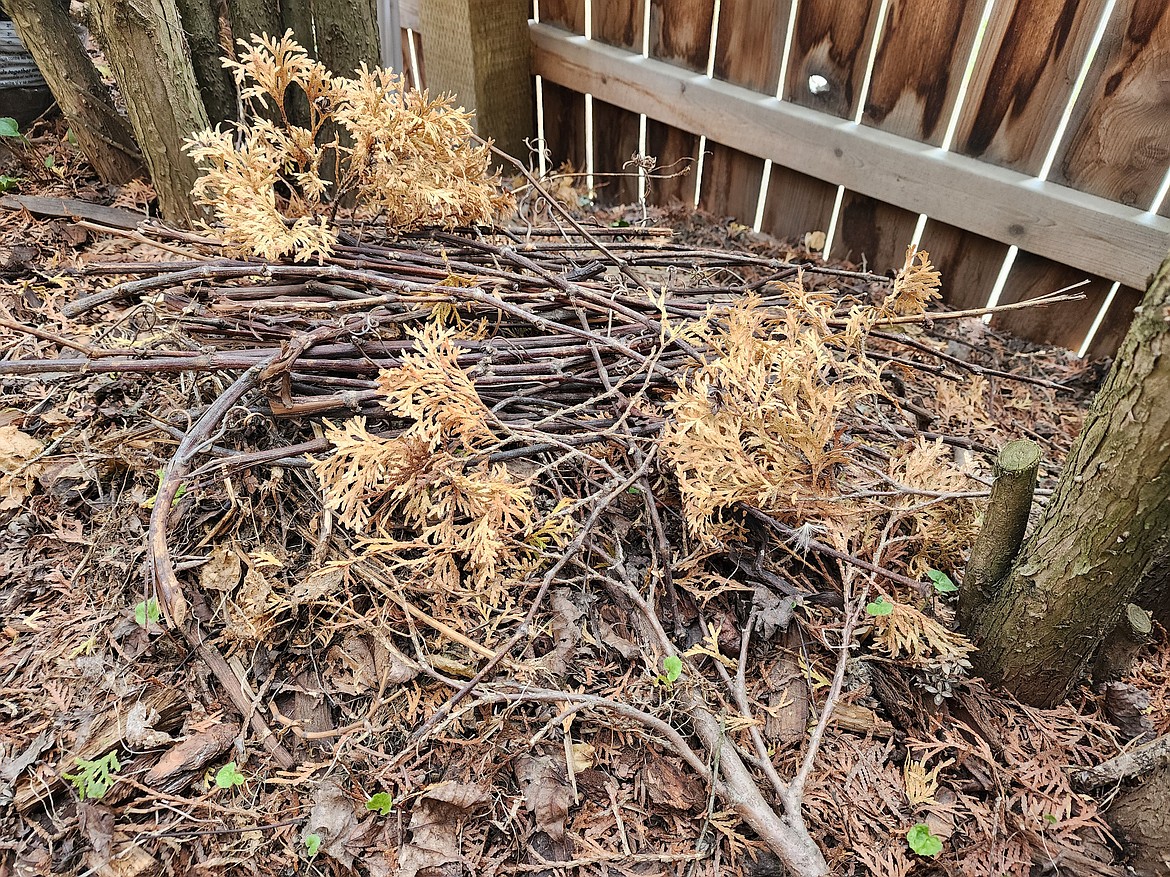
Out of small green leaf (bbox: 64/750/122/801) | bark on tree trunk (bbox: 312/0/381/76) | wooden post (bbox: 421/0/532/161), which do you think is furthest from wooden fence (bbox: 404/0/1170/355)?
small green leaf (bbox: 64/750/122/801)

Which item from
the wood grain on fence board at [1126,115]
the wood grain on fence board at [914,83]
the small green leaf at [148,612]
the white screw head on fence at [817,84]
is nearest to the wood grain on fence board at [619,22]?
the white screw head on fence at [817,84]

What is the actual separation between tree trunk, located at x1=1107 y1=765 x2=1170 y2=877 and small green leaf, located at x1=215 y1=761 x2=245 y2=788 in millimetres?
1736

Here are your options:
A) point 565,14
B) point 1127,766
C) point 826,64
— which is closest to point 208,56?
point 565,14

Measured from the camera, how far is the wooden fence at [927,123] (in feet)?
7.92

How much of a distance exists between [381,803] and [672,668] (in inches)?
24.9

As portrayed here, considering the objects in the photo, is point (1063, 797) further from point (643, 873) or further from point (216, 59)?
point (216, 59)

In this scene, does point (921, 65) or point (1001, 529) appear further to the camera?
point (921, 65)

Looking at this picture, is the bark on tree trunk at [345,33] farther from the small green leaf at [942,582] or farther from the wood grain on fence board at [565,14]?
the small green leaf at [942,582]

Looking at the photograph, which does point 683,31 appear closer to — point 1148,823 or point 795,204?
point 795,204

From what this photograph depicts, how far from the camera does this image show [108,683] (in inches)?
59.6

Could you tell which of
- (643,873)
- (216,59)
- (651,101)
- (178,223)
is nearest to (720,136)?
(651,101)

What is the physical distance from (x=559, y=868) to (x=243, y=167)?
69.6 inches

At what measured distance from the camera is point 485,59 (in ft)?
12.4

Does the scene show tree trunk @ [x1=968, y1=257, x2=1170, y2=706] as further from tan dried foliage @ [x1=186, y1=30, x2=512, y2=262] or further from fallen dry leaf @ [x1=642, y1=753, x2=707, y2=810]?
tan dried foliage @ [x1=186, y1=30, x2=512, y2=262]
